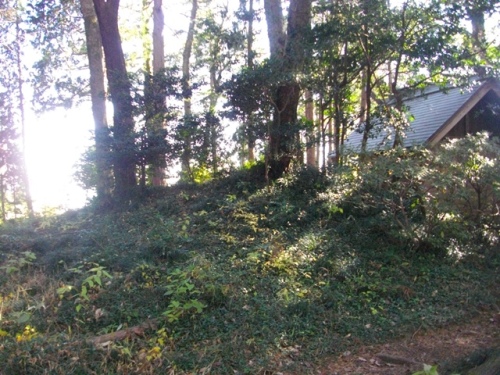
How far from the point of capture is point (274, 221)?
31.4 ft

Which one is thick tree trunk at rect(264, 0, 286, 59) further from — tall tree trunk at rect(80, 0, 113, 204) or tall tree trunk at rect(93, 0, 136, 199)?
tall tree trunk at rect(80, 0, 113, 204)

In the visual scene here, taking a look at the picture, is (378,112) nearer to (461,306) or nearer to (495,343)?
(461,306)

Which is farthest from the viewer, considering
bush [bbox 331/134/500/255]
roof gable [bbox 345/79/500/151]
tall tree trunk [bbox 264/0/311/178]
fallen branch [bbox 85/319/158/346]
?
roof gable [bbox 345/79/500/151]

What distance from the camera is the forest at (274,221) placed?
570 centimetres

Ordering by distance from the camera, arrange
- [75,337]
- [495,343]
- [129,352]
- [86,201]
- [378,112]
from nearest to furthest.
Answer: [129,352], [75,337], [495,343], [378,112], [86,201]

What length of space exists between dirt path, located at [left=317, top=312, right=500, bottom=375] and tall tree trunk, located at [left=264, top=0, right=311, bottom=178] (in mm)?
6047

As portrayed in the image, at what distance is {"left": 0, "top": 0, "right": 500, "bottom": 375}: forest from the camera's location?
225 inches

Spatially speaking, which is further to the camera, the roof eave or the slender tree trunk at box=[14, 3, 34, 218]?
the slender tree trunk at box=[14, 3, 34, 218]

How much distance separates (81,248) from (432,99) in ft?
40.1

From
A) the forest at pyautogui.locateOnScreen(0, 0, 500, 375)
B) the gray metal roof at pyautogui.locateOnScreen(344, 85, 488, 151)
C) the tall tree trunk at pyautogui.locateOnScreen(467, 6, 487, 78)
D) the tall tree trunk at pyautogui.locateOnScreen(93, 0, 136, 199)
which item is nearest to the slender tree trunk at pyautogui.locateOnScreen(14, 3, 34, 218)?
the forest at pyautogui.locateOnScreen(0, 0, 500, 375)

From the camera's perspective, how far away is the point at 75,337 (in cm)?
545

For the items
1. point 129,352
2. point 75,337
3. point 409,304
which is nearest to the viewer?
point 129,352

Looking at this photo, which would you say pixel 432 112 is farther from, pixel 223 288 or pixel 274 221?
pixel 223 288

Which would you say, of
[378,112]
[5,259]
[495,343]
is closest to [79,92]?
[5,259]
